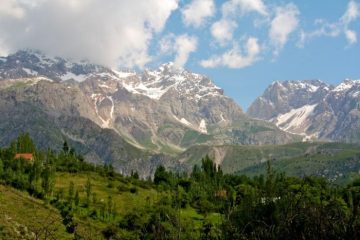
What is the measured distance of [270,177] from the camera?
56.7m

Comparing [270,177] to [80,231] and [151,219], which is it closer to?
[80,231]

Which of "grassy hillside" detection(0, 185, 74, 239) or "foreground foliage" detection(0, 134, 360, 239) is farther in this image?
"grassy hillside" detection(0, 185, 74, 239)

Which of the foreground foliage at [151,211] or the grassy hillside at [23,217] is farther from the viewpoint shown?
the grassy hillside at [23,217]

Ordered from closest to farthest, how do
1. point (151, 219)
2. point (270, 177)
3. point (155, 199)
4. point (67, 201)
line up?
1. point (270, 177)
2. point (151, 219)
3. point (67, 201)
4. point (155, 199)

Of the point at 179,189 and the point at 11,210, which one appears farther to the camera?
the point at 179,189

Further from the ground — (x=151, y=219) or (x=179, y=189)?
(x=179, y=189)

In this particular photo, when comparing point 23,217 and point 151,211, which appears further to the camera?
point 151,211

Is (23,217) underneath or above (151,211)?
underneath

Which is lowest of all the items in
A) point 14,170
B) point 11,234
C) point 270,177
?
point 11,234

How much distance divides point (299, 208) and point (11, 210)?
8538cm

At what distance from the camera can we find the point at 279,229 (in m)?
31.7

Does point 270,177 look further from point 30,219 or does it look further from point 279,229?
point 30,219

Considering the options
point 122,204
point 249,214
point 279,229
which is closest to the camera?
point 279,229

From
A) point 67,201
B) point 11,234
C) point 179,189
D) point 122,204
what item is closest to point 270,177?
point 11,234
